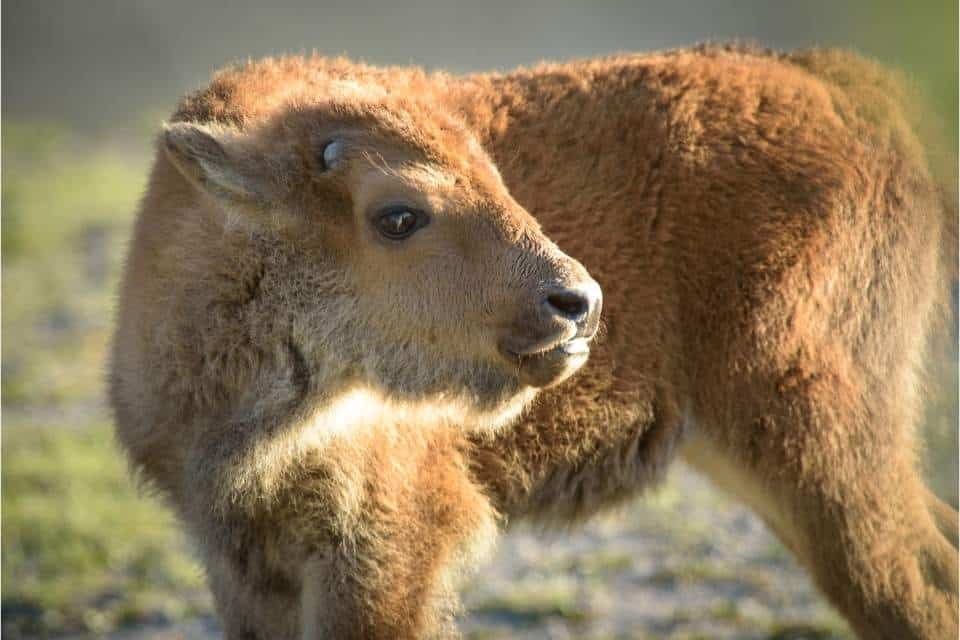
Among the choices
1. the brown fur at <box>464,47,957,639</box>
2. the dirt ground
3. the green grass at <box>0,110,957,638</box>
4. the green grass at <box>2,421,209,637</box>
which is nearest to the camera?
the brown fur at <box>464,47,957,639</box>

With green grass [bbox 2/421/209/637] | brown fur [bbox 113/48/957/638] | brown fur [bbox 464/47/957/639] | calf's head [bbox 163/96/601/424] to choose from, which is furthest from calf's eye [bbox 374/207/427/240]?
green grass [bbox 2/421/209/637]

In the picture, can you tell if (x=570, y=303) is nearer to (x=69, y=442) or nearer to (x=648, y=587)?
(x=648, y=587)

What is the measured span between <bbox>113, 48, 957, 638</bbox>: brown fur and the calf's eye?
19 cm

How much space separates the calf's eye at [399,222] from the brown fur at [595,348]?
0.63 ft

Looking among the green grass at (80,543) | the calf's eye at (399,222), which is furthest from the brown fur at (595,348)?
the green grass at (80,543)

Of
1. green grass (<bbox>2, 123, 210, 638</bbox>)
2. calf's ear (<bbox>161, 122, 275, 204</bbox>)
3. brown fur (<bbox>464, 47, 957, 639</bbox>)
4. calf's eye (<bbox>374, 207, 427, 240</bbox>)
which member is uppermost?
calf's ear (<bbox>161, 122, 275, 204</bbox>)

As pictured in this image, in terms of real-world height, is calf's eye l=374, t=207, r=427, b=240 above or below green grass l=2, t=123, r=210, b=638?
above

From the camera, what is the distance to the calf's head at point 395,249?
3.80 meters

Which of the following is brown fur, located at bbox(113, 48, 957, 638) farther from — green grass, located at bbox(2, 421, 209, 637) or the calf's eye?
green grass, located at bbox(2, 421, 209, 637)

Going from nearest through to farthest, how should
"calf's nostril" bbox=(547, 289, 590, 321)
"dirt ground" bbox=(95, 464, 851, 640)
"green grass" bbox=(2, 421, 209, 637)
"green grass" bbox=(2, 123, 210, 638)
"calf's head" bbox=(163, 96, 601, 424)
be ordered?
"calf's nostril" bbox=(547, 289, 590, 321) → "calf's head" bbox=(163, 96, 601, 424) → "dirt ground" bbox=(95, 464, 851, 640) → "green grass" bbox=(2, 421, 209, 637) → "green grass" bbox=(2, 123, 210, 638)

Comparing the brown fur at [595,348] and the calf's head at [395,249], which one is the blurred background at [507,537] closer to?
the brown fur at [595,348]

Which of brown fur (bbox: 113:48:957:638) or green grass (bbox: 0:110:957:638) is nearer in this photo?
brown fur (bbox: 113:48:957:638)

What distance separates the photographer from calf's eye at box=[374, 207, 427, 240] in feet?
12.7

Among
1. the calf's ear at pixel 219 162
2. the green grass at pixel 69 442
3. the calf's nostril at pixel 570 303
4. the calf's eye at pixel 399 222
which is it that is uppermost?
the calf's ear at pixel 219 162
